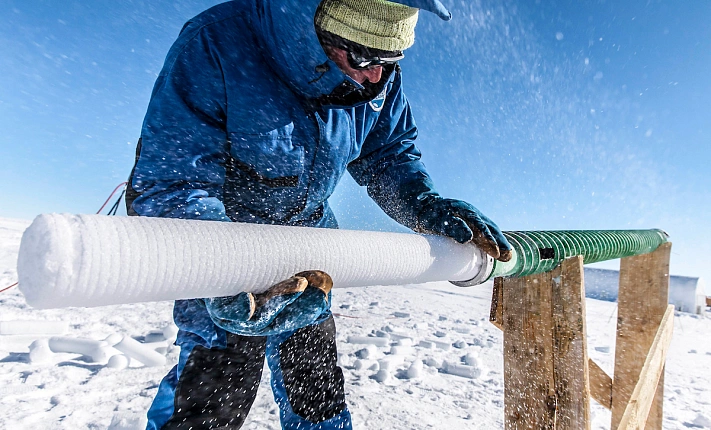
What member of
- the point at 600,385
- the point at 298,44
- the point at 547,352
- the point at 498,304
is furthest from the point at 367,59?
the point at 600,385

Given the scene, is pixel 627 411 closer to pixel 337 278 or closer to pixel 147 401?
pixel 337 278

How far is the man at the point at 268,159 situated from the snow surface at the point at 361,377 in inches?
41.4

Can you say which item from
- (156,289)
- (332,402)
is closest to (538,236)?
(332,402)

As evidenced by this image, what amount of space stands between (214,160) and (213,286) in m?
0.64

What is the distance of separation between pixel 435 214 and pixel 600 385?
159cm

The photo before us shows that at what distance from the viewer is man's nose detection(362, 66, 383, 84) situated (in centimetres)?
144

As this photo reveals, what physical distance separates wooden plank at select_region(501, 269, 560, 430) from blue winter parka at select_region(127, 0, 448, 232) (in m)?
0.90

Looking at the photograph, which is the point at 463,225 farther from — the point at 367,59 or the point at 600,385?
the point at 600,385

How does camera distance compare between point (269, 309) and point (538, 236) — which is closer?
point (269, 309)

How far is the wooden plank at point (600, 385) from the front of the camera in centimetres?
216

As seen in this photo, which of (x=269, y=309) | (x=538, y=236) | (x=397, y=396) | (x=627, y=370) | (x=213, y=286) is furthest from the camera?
(x=397, y=396)

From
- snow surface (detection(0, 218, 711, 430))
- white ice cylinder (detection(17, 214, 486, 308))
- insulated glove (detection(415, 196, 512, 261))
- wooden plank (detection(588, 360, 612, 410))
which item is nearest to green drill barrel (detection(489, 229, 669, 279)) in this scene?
insulated glove (detection(415, 196, 512, 261))

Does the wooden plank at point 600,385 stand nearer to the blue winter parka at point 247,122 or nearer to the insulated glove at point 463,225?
the insulated glove at point 463,225

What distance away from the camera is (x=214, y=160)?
4.15 feet
